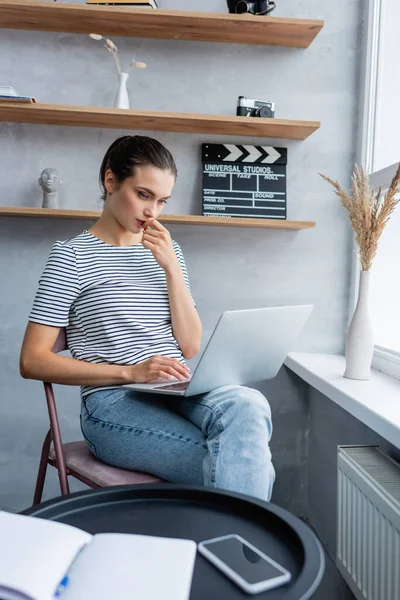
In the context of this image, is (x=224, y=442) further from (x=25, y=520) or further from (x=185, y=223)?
(x=185, y=223)

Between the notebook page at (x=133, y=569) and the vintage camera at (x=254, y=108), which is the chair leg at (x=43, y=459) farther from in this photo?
the vintage camera at (x=254, y=108)

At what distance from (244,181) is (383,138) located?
1.95ft

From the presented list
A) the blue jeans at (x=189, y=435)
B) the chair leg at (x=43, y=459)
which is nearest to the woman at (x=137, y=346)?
the blue jeans at (x=189, y=435)

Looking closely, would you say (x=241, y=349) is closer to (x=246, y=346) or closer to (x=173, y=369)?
(x=246, y=346)

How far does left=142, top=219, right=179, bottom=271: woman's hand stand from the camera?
1.63 m

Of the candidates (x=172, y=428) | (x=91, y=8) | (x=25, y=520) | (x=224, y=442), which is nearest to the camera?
(x=25, y=520)

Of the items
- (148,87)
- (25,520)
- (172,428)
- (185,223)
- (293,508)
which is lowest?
(293,508)

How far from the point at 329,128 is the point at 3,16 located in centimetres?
141

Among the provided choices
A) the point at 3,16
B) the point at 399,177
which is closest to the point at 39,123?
the point at 3,16

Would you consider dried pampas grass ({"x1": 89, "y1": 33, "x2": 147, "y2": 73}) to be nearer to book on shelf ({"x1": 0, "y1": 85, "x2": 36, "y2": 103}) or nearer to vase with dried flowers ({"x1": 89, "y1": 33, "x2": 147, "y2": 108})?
vase with dried flowers ({"x1": 89, "y1": 33, "x2": 147, "y2": 108})

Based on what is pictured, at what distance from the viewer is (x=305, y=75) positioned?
2375 mm

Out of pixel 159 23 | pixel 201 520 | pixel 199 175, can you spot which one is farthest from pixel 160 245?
pixel 159 23

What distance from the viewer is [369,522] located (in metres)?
1.44

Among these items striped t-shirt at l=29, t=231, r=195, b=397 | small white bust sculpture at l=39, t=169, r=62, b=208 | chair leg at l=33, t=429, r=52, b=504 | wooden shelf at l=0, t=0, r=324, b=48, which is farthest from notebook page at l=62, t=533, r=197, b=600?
wooden shelf at l=0, t=0, r=324, b=48
